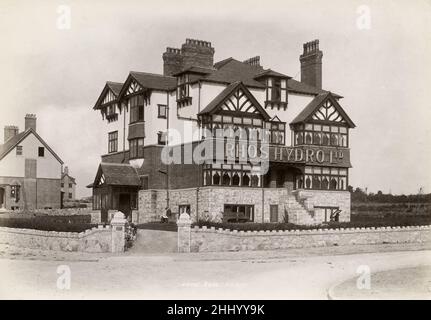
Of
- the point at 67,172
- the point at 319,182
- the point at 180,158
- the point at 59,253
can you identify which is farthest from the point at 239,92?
the point at 67,172

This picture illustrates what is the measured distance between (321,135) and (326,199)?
455 centimetres

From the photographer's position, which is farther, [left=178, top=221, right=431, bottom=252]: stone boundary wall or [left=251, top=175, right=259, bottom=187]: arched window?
[left=251, top=175, right=259, bottom=187]: arched window

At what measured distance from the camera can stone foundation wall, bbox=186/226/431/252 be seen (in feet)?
97.5

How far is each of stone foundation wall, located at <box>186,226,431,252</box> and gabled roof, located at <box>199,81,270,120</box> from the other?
10.3 metres

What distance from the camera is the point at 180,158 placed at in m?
39.9

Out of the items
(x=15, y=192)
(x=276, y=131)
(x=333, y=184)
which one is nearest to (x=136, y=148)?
(x=276, y=131)

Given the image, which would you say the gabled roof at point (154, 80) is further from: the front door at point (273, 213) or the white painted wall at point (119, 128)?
the front door at point (273, 213)

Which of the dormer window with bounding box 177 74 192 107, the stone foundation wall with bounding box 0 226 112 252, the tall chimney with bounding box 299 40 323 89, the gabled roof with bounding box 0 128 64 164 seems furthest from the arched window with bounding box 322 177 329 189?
the gabled roof with bounding box 0 128 64 164

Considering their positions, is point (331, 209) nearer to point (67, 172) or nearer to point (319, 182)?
point (319, 182)

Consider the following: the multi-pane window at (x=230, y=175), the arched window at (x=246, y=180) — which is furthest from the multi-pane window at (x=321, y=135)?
the arched window at (x=246, y=180)

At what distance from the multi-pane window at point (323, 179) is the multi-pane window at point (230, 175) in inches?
165

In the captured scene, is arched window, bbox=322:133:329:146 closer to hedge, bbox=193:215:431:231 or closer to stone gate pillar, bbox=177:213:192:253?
hedge, bbox=193:215:431:231
